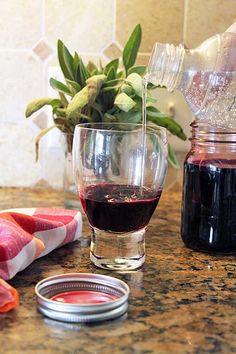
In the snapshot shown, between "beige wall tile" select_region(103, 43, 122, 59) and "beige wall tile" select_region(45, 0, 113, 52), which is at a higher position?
"beige wall tile" select_region(45, 0, 113, 52)

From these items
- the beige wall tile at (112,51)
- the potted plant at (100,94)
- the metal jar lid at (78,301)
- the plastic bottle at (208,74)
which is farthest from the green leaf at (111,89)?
the metal jar lid at (78,301)

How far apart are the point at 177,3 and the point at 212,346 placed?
674 mm

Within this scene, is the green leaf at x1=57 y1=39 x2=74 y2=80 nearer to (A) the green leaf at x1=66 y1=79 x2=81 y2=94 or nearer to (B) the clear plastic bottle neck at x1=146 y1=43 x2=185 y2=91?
(A) the green leaf at x1=66 y1=79 x2=81 y2=94

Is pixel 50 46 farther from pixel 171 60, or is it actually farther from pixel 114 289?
pixel 114 289

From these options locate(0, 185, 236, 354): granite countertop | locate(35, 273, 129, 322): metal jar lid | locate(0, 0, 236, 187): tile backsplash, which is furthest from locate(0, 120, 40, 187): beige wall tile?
locate(35, 273, 129, 322): metal jar lid

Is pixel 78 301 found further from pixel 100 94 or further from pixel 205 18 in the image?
pixel 205 18

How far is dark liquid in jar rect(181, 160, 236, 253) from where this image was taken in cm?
65

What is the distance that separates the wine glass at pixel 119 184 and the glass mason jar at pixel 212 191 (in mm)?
60

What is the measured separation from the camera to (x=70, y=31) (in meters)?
0.98

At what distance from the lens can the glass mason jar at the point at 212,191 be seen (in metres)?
0.65

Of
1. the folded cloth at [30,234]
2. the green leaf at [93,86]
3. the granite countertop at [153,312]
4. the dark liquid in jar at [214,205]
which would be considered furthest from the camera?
the green leaf at [93,86]

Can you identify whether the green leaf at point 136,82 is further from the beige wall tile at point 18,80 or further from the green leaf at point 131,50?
the beige wall tile at point 18,80

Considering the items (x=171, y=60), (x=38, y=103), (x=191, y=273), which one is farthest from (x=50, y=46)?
(x=191, y=273)

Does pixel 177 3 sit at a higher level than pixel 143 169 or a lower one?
higher
